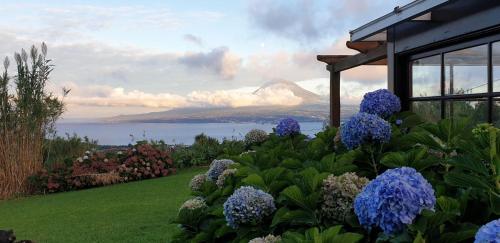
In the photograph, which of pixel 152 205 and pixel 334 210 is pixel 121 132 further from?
pixel 334 210

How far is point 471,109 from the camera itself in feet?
18.0

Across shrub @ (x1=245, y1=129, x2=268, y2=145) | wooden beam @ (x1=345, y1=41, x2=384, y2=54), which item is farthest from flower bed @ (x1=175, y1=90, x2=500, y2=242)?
wooden beam @ (x1=345, y1=41, x2=384, y2=54)

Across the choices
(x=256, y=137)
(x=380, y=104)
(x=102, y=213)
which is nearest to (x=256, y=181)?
(x=380, y=104)

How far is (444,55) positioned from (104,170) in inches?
353

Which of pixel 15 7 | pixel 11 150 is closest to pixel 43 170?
pixel 11 150

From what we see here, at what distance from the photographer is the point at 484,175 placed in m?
1.65

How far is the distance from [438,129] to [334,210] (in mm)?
561

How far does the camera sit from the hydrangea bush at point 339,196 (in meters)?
1.89

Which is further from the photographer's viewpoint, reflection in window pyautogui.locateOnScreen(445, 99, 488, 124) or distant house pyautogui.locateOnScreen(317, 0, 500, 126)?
reflection in window pyautogui.locateOnScreen(445, 99, 488, 124)

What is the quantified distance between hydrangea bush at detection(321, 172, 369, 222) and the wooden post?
354 inches

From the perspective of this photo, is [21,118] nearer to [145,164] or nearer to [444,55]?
[145,164]

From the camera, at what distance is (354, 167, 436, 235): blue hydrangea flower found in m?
1.35

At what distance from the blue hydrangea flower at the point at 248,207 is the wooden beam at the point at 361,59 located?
584cm

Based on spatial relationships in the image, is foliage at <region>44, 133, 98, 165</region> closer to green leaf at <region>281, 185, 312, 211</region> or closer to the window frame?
the window frame
